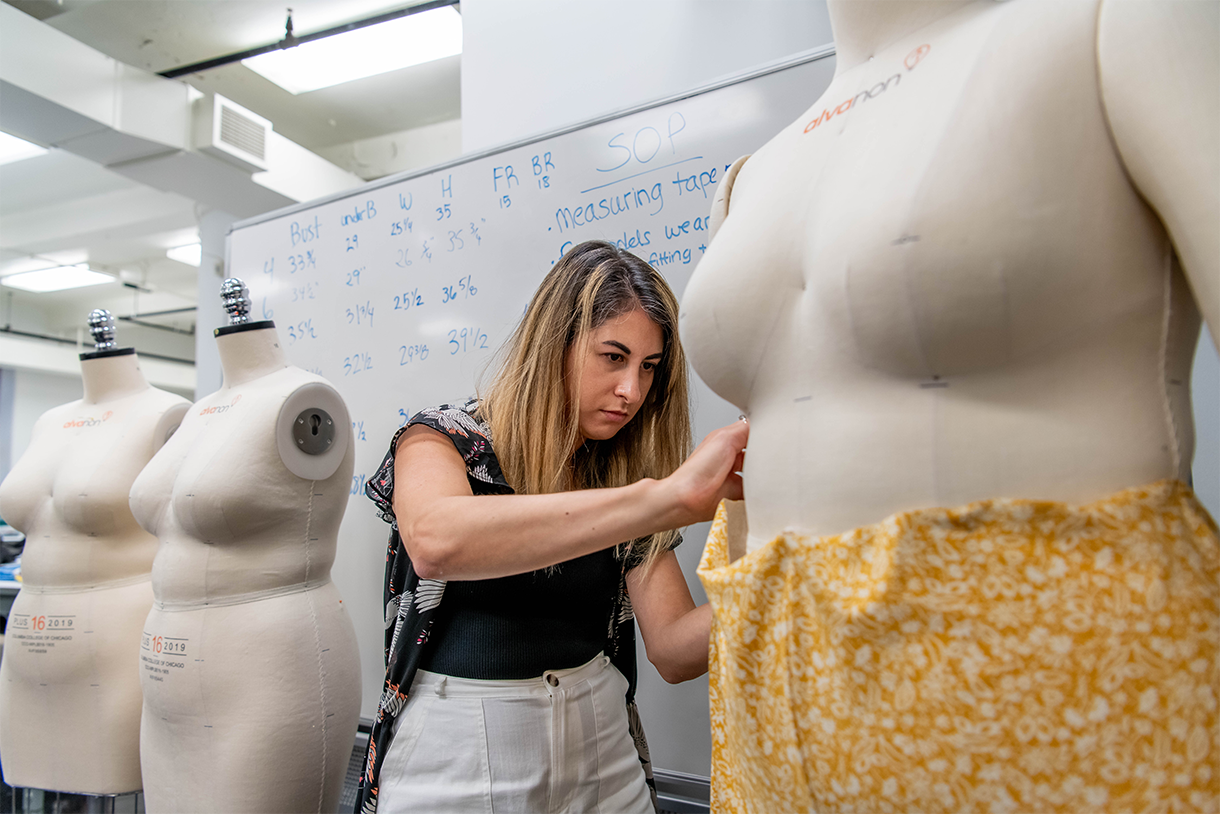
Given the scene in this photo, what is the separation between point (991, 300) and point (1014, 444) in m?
0.10

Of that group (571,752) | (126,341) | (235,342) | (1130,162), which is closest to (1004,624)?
(1130,162)

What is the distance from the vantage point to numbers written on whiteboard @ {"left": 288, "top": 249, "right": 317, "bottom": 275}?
2.21 m

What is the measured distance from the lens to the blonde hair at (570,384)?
114 cm

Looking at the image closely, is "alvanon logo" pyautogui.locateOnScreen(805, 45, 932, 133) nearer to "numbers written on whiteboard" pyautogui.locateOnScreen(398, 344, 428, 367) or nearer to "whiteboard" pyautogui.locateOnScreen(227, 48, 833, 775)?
"whiteboard" pyautogui.locateOnScreen(227, 48, 833, 775)

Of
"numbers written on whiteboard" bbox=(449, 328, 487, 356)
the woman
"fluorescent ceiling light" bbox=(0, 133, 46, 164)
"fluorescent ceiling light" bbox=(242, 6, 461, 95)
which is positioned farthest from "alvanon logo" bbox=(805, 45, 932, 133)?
"fluorescent ceiling light" bbox=(0, 133, 46, 164)

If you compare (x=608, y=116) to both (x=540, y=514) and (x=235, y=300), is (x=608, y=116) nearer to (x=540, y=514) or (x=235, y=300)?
(x=235, y=300)

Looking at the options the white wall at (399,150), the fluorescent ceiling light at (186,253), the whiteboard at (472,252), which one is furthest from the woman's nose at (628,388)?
the fluorescent ceiling light at (186,253)

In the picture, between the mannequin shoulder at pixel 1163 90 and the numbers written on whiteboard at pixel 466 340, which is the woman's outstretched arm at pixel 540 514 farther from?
the numbers written on whiteboard at pixel 466 340

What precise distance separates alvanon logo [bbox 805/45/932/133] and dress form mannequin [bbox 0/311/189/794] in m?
1.81

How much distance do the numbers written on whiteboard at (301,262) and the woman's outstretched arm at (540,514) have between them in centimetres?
143

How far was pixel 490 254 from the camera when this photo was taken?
187 cm

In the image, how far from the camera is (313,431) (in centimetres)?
151

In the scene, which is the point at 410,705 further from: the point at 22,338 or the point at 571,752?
the point at 22,338

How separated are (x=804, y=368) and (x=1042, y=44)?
27cm
